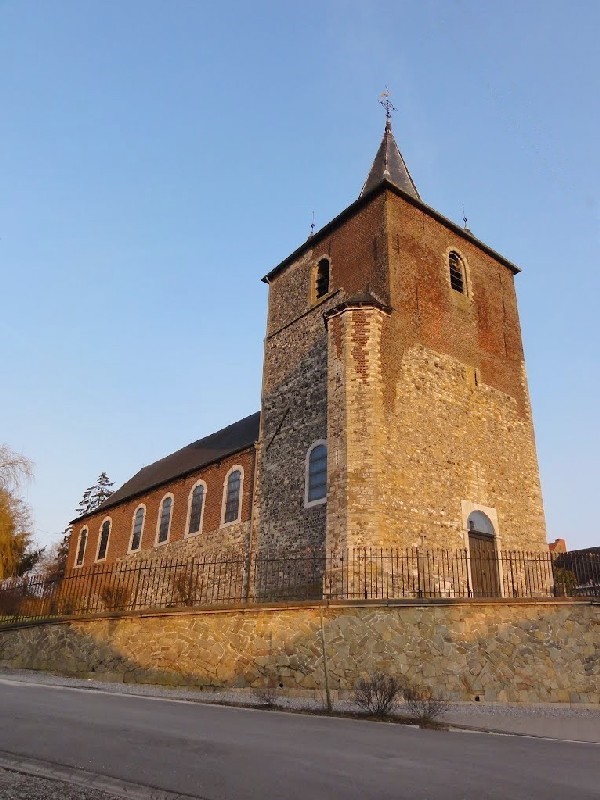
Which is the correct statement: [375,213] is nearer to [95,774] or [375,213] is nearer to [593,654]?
[593,654]

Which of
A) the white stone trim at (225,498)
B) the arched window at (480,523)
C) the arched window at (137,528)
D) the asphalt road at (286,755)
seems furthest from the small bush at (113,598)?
the arched window at (480,523)

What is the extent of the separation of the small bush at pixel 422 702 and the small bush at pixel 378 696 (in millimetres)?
242

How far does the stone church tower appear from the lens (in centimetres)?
1602

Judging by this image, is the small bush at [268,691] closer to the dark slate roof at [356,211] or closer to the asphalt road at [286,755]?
the asphalt road at [286,755]

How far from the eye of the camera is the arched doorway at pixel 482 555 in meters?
16.8

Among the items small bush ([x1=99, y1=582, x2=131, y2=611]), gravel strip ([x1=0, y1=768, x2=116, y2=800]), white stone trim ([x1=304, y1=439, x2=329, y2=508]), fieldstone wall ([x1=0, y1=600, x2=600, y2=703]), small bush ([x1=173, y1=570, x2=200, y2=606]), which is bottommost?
gravel strip ([x1=0, y1=768, x2=116, y2=800])

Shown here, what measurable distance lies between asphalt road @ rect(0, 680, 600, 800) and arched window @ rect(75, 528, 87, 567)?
2515 cm

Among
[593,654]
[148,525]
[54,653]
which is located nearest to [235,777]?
[593,654]

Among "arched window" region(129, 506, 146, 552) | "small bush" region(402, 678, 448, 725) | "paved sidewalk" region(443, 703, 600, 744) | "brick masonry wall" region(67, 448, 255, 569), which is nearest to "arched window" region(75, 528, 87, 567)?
"brick masonry wall" region(67, 448, 255, 569)

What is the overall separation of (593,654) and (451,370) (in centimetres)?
958

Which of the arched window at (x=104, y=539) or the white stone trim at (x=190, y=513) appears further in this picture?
the arched window at (x=104, y=539)

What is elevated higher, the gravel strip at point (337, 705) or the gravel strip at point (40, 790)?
the gravel strip at point (337, 705)

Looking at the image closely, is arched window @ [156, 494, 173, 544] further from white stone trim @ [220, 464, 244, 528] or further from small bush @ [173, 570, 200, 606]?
white stone trim @ [220, 464, 244, 528]

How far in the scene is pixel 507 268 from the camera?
76.7ft
